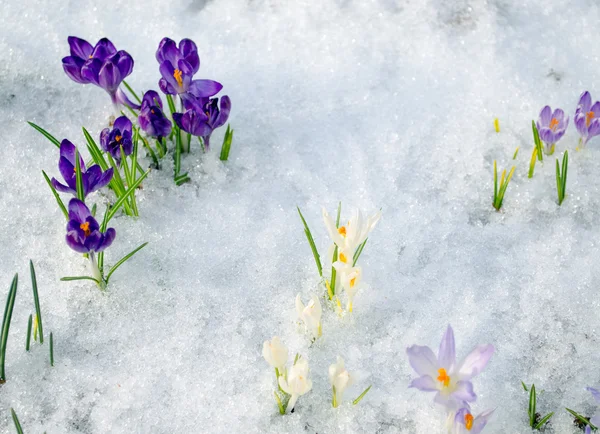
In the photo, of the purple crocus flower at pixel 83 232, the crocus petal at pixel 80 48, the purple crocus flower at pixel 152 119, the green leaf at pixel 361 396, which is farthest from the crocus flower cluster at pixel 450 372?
the crocus petal at pixel 80 48

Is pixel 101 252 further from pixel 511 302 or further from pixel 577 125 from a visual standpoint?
pixel 577 125

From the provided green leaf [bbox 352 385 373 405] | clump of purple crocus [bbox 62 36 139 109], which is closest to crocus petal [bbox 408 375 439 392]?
green leaf [bbox 352 385 373 405]

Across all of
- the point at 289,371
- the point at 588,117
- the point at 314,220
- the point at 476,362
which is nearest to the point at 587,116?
the point at 588,117

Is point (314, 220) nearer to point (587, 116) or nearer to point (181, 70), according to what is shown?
point (181, 70)

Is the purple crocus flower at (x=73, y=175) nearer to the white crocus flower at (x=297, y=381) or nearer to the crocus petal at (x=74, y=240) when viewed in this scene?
the crocus petal at (x=74, y=240)

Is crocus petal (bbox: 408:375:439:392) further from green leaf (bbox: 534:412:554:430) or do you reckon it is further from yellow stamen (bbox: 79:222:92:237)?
yellow stamen (bbox: 79:222:92:237)

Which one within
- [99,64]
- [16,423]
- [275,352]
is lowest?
[16,423]
